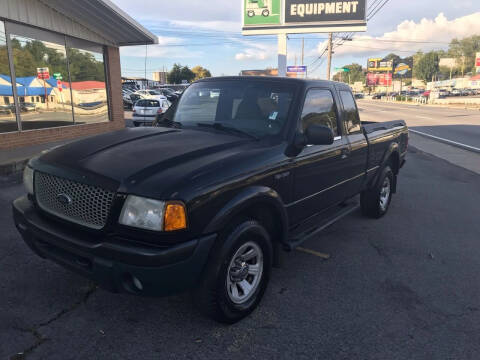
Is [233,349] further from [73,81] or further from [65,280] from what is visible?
[73,81]

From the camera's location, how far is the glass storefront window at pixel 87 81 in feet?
40.1

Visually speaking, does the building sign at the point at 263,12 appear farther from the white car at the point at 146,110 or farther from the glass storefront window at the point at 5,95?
the glass storefront window at the point at 5,95

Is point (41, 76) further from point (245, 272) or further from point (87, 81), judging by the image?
point (245, 272)

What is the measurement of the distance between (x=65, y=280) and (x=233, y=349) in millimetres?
1829

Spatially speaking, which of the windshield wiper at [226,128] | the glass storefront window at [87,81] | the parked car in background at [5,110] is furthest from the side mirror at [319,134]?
the glass storefront window at [87,81]

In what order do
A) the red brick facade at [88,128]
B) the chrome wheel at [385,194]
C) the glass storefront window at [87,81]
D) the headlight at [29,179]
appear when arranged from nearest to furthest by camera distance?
the headlight at [29,179], the chrome wheel at [385,194], the red brick facade at [88,128], the glass storefront window at [87,81]

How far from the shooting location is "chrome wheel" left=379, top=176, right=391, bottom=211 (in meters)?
5.66

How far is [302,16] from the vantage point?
2703cm

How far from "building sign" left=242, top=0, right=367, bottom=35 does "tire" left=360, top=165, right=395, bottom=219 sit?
24154 millimetres

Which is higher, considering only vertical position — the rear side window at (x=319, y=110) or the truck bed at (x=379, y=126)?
the rear side window at (x=319, y=110)

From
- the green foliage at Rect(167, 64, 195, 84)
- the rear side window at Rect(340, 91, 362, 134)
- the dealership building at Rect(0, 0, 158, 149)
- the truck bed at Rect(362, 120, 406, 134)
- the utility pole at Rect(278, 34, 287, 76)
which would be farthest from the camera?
the green foliage at Rect(167, 64, 195, 84)

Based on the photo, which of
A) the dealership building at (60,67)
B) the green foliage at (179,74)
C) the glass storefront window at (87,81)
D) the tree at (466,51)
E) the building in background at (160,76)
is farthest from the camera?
the tree at (466,51)

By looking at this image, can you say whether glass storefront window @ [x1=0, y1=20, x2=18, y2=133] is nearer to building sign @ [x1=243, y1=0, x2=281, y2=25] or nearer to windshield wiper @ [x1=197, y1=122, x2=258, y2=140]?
Answer: windshield wiper @ [x1=197, y1=122, x2=258, y2=140]

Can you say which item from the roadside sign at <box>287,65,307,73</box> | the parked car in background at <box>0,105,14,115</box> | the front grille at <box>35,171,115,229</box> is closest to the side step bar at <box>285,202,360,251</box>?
the front grille at <box>35,171,115,229</box>
